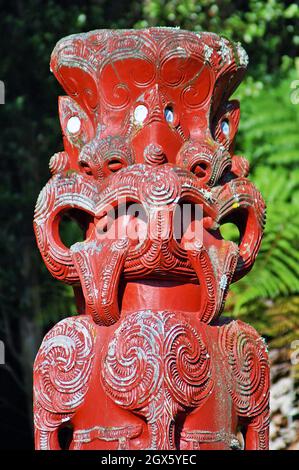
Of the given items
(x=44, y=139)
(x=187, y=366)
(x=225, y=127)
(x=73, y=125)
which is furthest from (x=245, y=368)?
(x=44, y=139)

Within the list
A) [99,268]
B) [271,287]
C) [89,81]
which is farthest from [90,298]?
[271,287]

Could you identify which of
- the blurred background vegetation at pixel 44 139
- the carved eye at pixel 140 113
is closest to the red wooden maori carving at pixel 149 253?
the carved eye at pixel 140 113

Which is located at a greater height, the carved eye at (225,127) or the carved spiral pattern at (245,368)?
the carved eye at (225,127)

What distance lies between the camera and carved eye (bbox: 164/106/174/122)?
17.3ft

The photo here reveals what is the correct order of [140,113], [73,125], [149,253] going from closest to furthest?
1. [149,253]
2. [140,113]
3. [73,125]

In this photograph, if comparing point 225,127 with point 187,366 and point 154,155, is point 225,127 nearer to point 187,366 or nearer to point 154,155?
point 154,155

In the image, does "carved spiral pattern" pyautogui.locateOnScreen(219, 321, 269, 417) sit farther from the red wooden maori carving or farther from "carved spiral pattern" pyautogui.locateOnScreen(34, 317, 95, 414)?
"carved spiral pattern" pyautogui.locateOnScreen(34, 317, 95, 414)

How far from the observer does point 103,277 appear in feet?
16.4

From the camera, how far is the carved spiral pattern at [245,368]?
5117mm

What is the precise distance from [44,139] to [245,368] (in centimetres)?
469

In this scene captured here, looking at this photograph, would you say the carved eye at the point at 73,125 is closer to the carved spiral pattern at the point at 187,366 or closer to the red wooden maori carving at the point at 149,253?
the red wooden maori carving at the point at 149,253

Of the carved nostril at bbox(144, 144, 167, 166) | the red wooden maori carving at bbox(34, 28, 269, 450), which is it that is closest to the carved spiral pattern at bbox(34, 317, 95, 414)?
the red wooden maori carving at bbox(34, 28, 269, 450)

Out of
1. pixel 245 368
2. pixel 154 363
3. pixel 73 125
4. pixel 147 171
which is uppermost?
pixel 73 125

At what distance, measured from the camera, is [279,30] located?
10.4 metres
